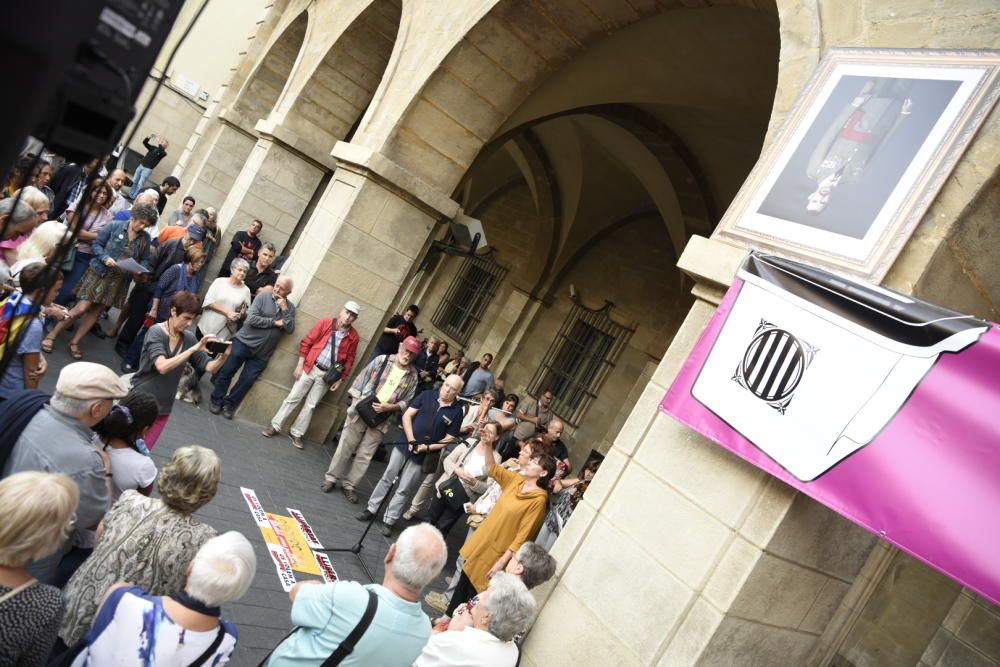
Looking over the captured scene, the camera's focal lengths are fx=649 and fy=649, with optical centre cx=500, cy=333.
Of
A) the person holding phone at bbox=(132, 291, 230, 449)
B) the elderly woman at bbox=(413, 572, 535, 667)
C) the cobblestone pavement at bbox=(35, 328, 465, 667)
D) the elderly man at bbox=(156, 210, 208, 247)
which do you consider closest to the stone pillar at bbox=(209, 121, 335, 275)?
the elderly man at bbox=(156, 210, 208, 247)

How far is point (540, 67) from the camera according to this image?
7.18m

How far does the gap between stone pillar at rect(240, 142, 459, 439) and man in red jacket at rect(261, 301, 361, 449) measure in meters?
0.25

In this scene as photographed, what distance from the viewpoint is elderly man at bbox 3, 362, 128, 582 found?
8.47 ft

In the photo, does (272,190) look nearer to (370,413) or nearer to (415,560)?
(370,413)

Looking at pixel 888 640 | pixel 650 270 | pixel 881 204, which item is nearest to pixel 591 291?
pixel 650 270

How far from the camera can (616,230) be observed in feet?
45.2

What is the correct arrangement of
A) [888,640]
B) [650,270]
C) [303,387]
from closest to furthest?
1. [888,640]
2. [303,387]
3. [650,270]

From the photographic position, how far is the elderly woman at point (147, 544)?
2389mm

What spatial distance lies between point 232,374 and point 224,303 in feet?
2.63

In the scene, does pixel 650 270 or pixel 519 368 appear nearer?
pixel 650 270

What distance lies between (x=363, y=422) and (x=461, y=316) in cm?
1097

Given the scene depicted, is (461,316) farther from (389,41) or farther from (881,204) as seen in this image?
(881,204)

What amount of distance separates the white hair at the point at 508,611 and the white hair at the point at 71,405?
1971 mm

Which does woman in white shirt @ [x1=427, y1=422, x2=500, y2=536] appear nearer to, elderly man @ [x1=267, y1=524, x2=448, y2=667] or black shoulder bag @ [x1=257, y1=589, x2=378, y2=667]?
elderly man @ [x1=267, y1=524, x2=448, y2=667]
